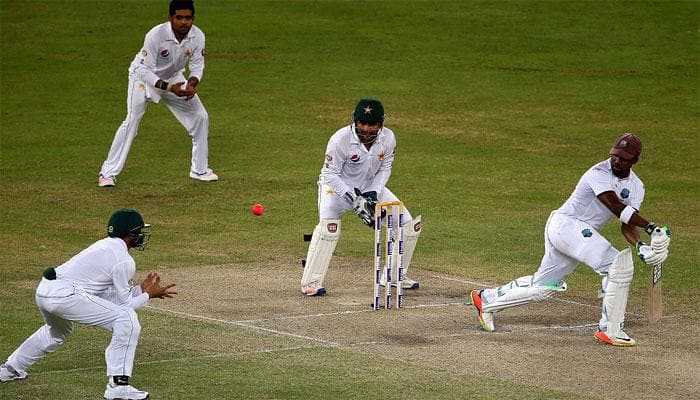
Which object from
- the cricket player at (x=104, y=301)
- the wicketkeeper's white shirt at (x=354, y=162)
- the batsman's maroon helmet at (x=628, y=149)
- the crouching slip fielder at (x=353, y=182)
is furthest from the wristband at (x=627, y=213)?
the cricket player at (x=104, y=301)

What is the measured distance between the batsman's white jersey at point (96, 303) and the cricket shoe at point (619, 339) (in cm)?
409

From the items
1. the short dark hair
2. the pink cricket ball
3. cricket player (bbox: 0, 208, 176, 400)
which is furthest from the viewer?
the short dark hair

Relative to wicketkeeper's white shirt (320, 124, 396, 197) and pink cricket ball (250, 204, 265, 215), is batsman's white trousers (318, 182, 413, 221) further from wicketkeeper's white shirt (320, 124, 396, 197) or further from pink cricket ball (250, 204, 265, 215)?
pink cricket ball (250, 204, 265, 215)

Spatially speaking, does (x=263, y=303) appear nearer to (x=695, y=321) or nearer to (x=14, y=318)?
(x=14, y=318)

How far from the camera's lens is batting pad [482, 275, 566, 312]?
11508mm

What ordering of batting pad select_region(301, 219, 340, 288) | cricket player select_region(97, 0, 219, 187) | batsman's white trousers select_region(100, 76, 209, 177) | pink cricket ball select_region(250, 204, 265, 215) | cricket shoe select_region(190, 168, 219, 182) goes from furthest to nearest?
cricket shoe select_region(190, 168, 219, 182) → batsman's white trousers select_region(100, 76, 209, 177) → cricket player select_region(97, 0, 219, 187) → pink cricket ball select_region(250, 204, 265, 215) → batting pad select_region(301, 219, 340, 288)

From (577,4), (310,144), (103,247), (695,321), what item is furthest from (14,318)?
(577,4)

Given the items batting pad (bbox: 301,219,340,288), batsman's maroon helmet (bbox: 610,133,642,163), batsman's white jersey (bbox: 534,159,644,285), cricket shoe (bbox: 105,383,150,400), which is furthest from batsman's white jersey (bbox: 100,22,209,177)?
cricket shoe (bbox: 105,383,150,400)

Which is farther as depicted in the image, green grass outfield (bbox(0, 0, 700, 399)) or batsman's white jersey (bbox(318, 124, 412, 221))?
batsman's white jersey (bbox(318, 124, 412, 221))

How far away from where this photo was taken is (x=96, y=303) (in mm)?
9391

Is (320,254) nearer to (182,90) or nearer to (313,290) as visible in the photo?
(313,290)

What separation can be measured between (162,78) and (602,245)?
27.8 feet

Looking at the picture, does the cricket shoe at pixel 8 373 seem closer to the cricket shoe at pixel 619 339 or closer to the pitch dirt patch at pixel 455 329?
the pitch dirt patch at pixel 455 329

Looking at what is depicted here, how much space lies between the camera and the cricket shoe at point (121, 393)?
30.0ft
